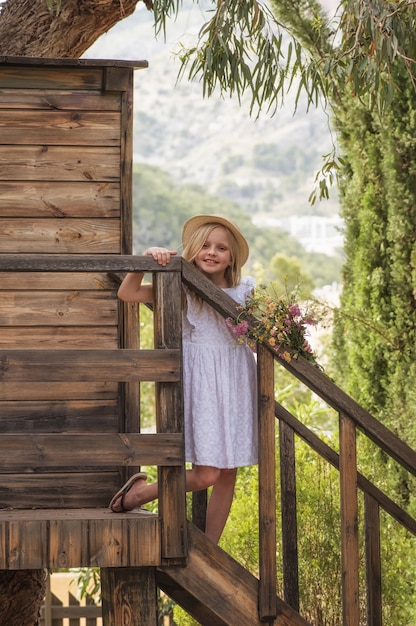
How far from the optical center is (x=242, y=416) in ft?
11.3

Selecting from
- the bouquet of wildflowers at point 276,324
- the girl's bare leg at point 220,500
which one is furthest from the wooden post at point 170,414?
the girl's bare leg at point 220,500

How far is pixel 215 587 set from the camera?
333 cm

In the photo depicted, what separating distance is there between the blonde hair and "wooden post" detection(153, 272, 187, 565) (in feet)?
1.23

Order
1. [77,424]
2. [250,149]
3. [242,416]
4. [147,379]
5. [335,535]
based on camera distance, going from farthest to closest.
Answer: [250,149], [335,535], [77,424], [242,416], [147,379]

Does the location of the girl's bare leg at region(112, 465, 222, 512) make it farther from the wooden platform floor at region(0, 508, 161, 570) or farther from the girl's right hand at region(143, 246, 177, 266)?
the girl's right hand at region(143, 246, 177, 266)

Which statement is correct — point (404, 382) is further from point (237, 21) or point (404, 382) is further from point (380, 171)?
point (237, 21)

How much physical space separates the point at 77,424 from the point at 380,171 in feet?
8.74

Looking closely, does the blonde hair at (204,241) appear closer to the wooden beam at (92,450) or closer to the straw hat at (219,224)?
the straw hat at (219,224)

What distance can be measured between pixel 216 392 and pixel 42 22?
10.7 ft

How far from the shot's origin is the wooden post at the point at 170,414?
126 inches

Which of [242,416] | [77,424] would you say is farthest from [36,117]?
[242,416]

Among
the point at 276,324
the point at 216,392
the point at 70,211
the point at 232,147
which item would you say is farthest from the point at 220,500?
the point at 232,147

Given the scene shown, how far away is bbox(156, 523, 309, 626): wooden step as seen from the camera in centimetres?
328

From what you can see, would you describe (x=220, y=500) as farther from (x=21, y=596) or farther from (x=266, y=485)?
(x=21, y=596)
